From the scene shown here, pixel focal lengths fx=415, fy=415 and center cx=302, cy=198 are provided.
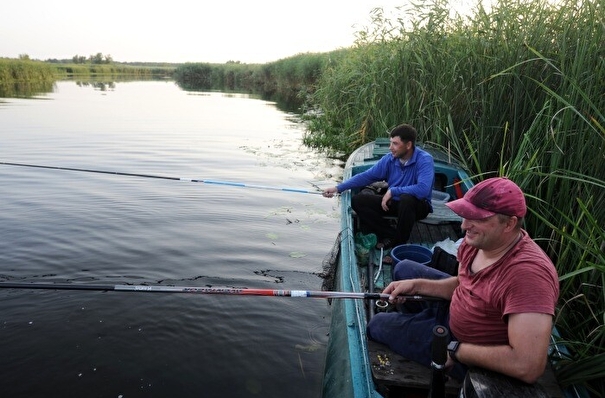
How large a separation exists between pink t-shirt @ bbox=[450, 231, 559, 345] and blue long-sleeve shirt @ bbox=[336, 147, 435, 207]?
8.24 feet

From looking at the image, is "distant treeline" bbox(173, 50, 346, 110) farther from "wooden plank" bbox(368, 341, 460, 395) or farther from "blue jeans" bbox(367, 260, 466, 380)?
"wooden plank" bbox(368, 341, 460, 395)

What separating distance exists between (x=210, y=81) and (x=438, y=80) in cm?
5611

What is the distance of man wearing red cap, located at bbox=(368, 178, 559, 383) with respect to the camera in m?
1.88

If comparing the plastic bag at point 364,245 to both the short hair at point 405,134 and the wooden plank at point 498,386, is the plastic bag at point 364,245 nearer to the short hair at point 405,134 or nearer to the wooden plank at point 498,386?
the short hair at point 405,134

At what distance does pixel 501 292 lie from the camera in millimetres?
2055

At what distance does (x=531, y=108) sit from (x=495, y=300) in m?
3.74

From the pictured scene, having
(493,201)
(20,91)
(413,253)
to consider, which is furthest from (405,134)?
(20,91)

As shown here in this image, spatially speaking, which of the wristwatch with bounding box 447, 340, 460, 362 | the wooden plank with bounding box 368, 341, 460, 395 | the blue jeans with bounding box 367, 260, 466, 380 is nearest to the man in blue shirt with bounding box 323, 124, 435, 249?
the blue jeans with bounding box 367, 260, 466, 380

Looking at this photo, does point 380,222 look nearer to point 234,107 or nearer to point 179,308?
point 179,308

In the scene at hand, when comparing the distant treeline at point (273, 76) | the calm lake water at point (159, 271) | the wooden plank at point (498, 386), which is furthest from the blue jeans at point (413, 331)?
the distant treeline at point (273, 76)

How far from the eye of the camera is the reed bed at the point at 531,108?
2975mm

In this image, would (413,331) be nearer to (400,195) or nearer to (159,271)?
(400,195)

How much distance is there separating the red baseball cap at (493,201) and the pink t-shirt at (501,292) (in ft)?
0.66

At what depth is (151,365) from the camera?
3.76m
